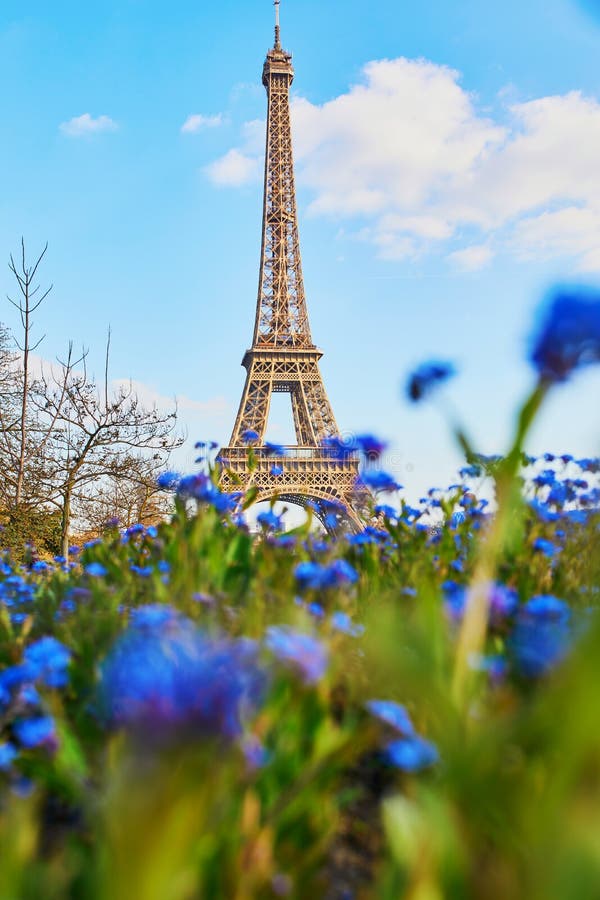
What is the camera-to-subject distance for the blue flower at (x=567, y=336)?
55.9 inches

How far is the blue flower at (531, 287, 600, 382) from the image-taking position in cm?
142

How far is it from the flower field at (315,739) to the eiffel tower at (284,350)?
77.6ft

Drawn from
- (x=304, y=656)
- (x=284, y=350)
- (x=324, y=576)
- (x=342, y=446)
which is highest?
(x=284, y=350)

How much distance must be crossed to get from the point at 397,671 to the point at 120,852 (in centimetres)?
54

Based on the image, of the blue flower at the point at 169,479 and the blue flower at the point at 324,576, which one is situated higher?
the blue flower at the point at 169,479

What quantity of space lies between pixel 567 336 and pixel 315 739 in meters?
1.14

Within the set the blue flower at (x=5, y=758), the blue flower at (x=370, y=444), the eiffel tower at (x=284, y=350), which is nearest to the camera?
the blue flower at (x=5, y=758)

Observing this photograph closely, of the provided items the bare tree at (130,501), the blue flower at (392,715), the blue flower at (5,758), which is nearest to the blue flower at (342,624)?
the blue flower at (392,715)

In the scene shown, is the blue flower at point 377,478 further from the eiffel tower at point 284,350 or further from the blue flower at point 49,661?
the eiffel tower at point 284,350

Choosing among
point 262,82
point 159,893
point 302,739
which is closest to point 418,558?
point 302,739

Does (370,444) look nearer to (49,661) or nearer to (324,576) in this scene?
(324,576)

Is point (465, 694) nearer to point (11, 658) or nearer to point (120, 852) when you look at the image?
point (120, 852)

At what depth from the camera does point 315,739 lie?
185cm

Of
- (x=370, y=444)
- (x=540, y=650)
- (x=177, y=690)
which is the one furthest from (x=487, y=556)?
(x=370, y=444)
